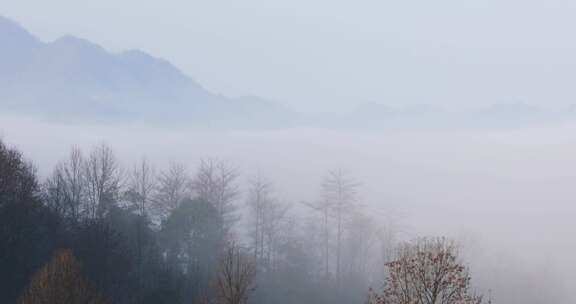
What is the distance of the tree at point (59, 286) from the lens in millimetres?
19422

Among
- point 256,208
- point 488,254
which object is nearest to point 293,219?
point 256,208

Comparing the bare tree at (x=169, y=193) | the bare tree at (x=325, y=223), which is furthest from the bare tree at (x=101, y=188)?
the bare tree at (x=325, y=223)

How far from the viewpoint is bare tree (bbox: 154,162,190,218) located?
1854 inches

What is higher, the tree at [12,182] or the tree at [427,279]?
the tree at [12,182]

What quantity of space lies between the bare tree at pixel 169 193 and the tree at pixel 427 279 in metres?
31.2

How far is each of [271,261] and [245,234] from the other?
4.20 metres

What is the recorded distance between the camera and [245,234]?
50.7 meters

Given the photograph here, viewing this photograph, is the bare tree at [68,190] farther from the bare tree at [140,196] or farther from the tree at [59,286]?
the tree at [59,286]

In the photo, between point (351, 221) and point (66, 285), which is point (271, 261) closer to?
point (351, 221)

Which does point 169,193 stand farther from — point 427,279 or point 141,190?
point 427,279

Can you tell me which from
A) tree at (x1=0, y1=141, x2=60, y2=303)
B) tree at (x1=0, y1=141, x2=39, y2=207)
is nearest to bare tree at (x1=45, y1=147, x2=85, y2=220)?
tree at (x1=0, y1=141, x2=60, y2=303)

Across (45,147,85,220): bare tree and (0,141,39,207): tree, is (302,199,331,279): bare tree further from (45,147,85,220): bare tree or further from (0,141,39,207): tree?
(0,141,39,207): tree

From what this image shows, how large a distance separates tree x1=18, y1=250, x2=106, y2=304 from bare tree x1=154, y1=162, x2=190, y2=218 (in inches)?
1004

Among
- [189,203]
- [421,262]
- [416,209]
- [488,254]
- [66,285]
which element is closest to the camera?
[421,262]
